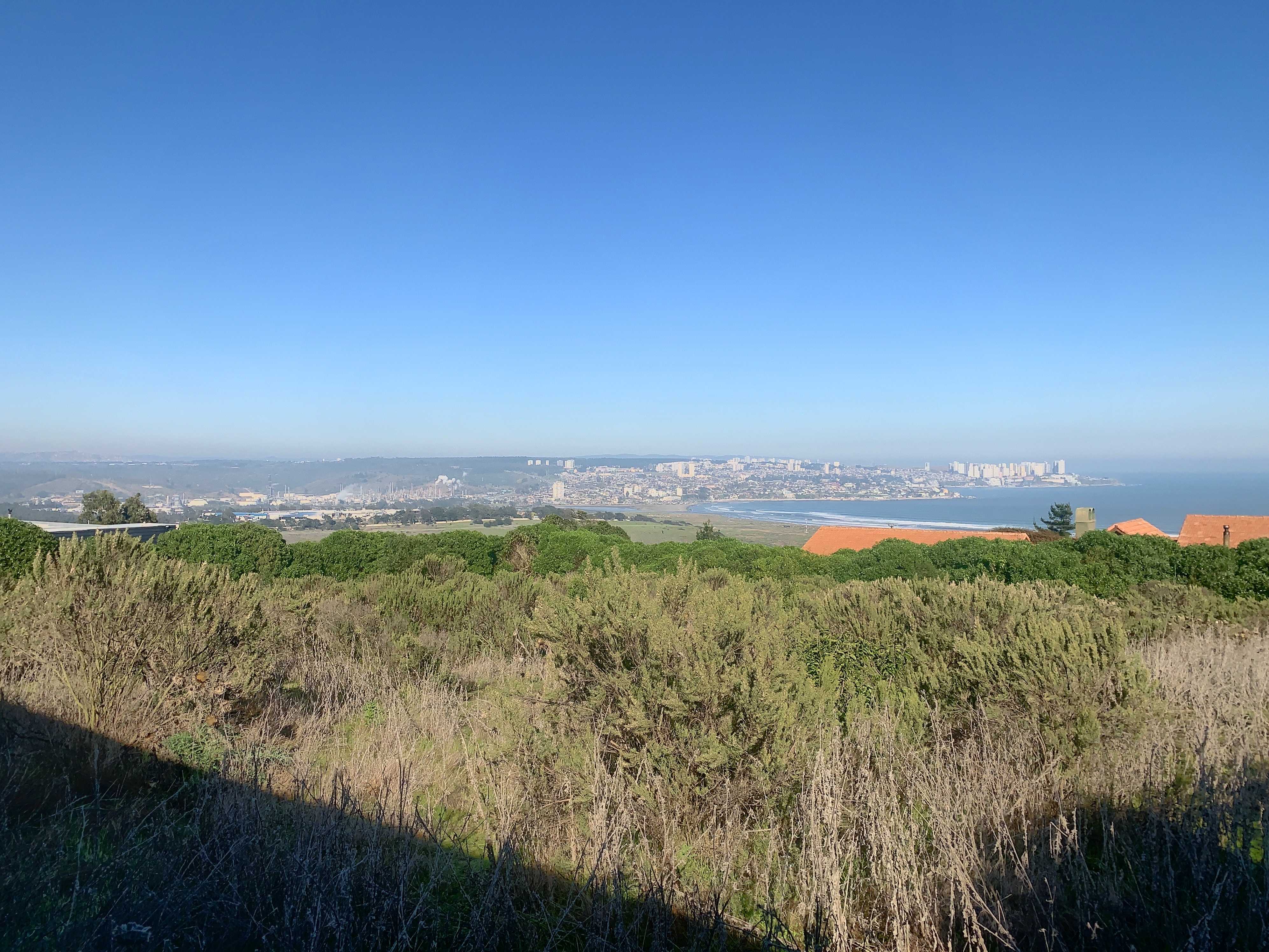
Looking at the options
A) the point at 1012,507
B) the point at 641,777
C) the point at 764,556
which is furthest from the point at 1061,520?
the point at 641,777

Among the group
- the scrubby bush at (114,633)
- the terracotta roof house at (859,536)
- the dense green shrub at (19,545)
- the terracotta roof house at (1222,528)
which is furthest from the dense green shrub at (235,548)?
the terracotta roof house at (1222,528)

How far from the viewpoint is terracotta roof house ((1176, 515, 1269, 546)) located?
22.3 metres

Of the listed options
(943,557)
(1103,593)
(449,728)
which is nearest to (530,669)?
(449,728)

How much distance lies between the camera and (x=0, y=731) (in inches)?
143

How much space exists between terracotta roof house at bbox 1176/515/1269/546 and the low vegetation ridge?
72.3 ft

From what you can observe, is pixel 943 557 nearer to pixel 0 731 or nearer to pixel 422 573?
pixel 422 573

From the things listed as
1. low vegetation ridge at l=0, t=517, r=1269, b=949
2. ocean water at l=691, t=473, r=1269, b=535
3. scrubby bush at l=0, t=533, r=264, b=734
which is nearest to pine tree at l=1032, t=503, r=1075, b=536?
ocean water at l=691, t=473, r=1269, b=535

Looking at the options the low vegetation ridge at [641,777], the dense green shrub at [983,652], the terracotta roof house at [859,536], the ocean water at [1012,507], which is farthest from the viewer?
the ocean water at [1012,507]

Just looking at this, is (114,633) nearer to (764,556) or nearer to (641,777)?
(641,777)

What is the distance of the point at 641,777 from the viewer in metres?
3.08

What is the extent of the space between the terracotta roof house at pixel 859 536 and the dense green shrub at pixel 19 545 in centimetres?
2356

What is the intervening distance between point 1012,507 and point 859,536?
228ft

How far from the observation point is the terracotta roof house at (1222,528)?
73.1ft

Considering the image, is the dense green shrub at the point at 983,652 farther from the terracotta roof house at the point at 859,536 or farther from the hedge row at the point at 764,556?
the terracotta roof house at the point at 859,536
